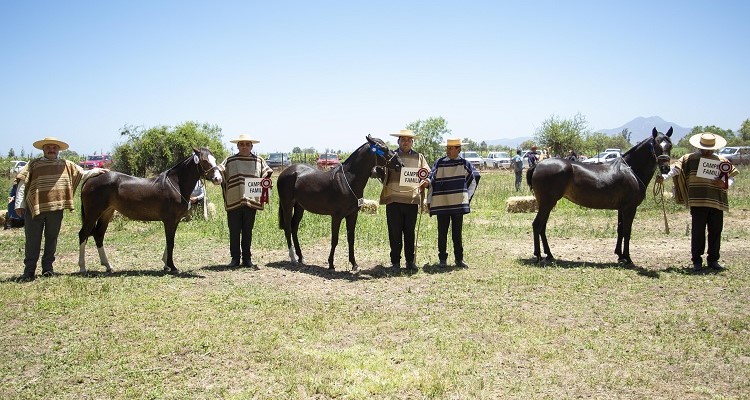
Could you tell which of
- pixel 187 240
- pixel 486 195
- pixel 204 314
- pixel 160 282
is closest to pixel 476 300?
pixel 204 314

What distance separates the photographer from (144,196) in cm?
906

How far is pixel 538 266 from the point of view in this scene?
9734 mm

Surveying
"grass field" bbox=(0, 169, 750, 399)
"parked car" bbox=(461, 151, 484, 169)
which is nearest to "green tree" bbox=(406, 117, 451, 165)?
"parked car" bbox=(461, 151, 484, 169)

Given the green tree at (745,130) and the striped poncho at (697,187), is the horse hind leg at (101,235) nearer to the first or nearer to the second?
the striped poncho at (697,187)

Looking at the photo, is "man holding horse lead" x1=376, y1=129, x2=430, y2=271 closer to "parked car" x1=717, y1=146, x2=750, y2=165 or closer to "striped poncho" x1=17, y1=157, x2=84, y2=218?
"striped poncho" x1=17, y1=157, x2=84, y2=218

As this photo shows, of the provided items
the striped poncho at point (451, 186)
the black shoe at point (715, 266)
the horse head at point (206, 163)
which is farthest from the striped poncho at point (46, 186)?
the black shoe at point (715, 266)

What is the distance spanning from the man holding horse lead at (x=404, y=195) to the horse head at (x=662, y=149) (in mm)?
4048

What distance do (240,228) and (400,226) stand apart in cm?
280

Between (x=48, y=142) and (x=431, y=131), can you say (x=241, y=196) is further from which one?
(x=431, y=131)

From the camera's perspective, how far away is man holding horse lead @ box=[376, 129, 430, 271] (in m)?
9.39

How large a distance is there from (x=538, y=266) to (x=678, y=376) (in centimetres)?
454

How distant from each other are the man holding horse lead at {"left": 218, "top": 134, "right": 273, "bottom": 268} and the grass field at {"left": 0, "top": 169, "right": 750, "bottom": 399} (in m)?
0.53

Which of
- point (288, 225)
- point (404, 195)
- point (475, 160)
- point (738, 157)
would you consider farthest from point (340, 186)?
point (738, 157)

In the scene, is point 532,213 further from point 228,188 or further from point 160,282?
point 160,282
